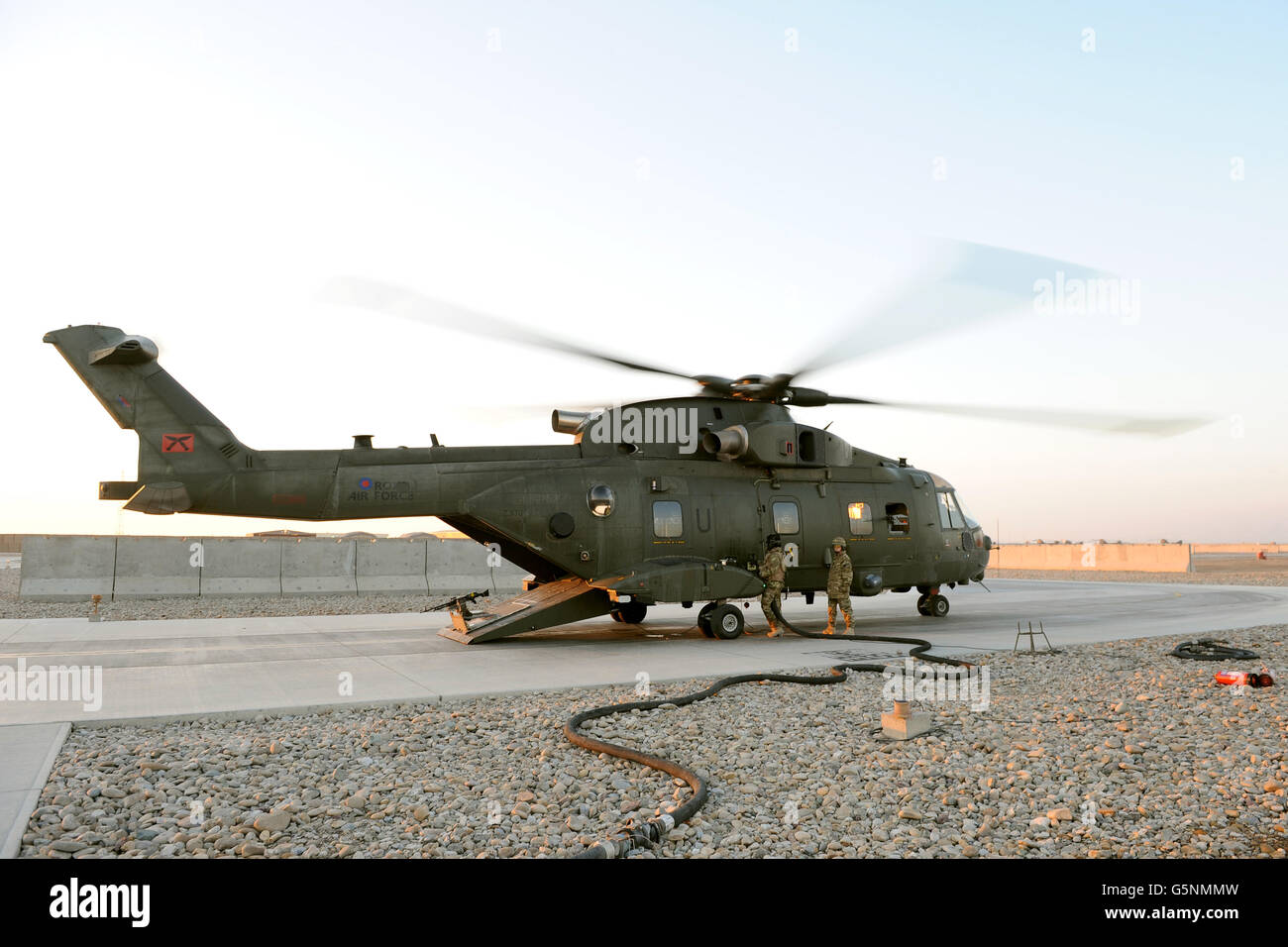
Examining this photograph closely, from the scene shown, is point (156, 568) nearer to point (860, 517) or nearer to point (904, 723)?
point (860, 517)

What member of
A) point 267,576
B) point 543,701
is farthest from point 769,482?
point 267,576

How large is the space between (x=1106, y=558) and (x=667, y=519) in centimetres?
3829

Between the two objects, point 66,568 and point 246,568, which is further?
point 246,568

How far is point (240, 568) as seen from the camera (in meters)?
19.9

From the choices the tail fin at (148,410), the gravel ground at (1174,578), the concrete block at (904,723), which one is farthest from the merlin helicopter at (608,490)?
the gravel ground at (1174,578)

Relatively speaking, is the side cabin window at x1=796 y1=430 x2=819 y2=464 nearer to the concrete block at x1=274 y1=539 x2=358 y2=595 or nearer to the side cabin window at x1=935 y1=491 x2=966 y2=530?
the side cabin window at x1=935 y1=491 x2=966 y2=530

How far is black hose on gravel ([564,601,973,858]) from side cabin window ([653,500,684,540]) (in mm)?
4162

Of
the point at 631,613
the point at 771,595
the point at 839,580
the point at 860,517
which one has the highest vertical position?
the point at 860,517

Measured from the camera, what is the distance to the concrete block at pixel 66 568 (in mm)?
18281

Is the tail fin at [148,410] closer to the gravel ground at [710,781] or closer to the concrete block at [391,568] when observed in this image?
the gravel ground at [710,781]

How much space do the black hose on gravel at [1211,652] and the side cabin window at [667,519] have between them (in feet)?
23.0

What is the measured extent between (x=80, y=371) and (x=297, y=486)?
309 centimetres

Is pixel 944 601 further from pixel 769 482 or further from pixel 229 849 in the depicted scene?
pixel 229 849

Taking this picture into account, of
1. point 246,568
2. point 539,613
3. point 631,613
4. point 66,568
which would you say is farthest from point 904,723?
point 66,568
